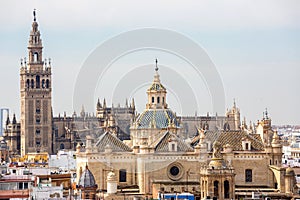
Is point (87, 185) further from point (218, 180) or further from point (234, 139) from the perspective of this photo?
point (234, 139)

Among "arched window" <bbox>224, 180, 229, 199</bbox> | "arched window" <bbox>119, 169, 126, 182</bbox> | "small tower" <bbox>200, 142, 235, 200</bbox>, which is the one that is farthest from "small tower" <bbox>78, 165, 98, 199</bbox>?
"arched window" <bbox>224, 180, 229, 199</bbox>

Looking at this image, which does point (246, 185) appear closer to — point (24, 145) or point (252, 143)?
point (252, 143)

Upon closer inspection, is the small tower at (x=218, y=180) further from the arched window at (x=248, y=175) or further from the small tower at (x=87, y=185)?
the arched window at (x=248, y=175)

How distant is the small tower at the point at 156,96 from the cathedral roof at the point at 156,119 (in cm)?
93

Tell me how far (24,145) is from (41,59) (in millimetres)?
10265

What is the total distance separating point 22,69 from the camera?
134 metres

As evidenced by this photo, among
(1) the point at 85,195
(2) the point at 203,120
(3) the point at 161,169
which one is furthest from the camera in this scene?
(2) the point at 203,120

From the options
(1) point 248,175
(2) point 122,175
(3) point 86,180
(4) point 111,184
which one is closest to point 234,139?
(1) point 248,175

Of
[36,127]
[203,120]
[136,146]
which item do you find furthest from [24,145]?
[136,146]

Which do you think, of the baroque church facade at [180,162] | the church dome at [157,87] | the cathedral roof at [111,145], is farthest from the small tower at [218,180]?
the church dome at [157,87]

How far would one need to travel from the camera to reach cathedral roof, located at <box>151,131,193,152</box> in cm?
6353

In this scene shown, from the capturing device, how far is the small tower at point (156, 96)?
6981 cm

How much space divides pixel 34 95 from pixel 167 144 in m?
70.9

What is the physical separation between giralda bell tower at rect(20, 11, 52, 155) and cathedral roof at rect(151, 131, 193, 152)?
69366mm
